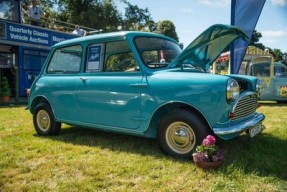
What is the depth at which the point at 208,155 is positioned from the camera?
3656 mm

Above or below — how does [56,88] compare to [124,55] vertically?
below

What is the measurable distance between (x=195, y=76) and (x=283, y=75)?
9451 millimetres

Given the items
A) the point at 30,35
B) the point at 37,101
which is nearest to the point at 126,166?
the point at 37,101

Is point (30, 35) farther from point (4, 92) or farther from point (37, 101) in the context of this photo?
point (37, 101)

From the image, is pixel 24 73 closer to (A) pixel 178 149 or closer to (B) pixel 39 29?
(B) pixel 39 29

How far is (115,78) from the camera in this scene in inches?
185

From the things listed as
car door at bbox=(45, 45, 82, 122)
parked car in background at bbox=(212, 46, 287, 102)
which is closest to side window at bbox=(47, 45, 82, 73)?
car door at bbox=(45, 45, 82, 122)

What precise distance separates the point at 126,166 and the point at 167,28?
40179 mm

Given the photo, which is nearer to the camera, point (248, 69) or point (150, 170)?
point (150, 170)

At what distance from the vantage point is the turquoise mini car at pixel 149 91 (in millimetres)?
→ 3873

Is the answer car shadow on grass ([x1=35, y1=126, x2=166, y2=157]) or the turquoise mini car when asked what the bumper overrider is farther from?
car shadow on grass ([x1=35, y1=126, x2=166, y2=157])

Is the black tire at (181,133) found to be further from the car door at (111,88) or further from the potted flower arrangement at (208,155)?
the car door at (111,88)

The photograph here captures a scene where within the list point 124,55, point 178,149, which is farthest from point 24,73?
point 178,149

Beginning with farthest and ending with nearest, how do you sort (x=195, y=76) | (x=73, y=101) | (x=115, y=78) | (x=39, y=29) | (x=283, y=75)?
(x=39, y=29), (x=283, y=75), (x=73, y=101), (x=115, y=78), (x=195, y=76)
